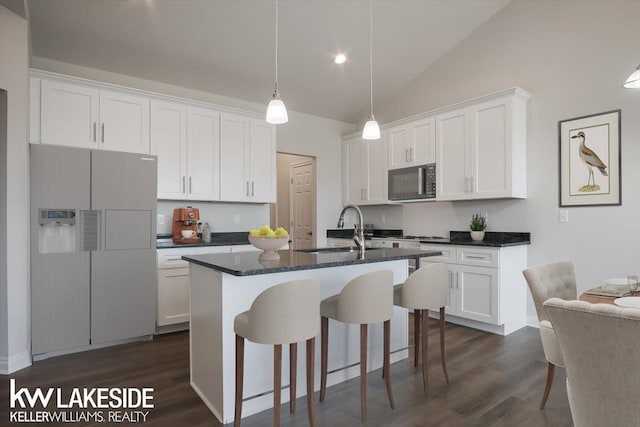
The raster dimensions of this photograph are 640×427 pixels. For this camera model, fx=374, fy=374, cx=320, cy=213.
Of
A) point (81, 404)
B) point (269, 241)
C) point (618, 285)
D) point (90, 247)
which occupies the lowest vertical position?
point (81, 404)

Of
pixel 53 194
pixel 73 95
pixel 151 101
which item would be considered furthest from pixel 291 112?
pixel 53 194

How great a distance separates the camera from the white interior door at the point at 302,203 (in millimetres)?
6023

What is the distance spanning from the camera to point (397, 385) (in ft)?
8.60

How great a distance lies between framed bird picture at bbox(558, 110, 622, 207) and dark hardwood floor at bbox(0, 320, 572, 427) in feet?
4.85

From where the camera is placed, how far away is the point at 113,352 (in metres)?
3.27

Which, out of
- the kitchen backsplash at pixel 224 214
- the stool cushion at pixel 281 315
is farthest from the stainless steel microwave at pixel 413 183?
the stool cushion at pixel 281 315

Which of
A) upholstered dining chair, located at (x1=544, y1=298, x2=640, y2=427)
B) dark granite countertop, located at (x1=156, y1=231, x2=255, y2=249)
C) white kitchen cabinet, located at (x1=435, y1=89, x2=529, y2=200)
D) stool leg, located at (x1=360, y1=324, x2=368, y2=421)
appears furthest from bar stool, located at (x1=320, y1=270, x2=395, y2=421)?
white kitchen cabinet, located at (x1=435, y1=89, x2=529, y2=200)

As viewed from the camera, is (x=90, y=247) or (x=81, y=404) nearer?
(x=81, y=404)

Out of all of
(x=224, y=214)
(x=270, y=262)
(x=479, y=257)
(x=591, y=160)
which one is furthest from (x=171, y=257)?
(x=591, y=160)

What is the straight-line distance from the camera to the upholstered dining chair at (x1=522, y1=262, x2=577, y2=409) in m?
2.05

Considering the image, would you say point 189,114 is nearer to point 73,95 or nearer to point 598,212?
point 73,95

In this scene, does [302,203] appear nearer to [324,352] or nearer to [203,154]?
[203,154]

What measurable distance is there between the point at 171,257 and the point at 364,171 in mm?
3023

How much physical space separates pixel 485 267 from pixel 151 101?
12.7 ft
